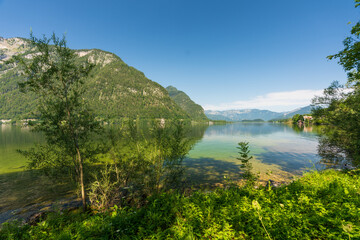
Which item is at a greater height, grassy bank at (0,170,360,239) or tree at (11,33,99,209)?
tree at (11,33,99,209)

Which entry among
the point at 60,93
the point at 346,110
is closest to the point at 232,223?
the point at 60,93

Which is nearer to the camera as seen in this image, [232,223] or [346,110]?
[232,223]

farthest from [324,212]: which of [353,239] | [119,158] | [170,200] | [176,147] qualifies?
[119,158]

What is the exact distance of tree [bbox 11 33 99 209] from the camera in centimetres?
773

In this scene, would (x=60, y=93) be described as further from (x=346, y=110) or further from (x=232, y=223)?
(x=346, y=110)

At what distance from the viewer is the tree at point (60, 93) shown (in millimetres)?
7727

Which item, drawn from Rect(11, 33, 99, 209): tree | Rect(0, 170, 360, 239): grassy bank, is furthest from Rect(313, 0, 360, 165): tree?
Rect(11, 33, 99, 209): tree

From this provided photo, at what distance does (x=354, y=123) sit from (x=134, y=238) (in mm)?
19656

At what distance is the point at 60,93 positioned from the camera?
843 centimetres

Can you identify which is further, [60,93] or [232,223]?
[60,93]

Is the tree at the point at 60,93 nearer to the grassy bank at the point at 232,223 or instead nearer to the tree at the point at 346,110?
the grassy bank at the point at 232,223

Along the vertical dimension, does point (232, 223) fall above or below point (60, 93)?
below

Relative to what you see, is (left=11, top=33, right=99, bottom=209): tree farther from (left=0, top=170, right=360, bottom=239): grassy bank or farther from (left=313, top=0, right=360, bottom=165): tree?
(left=313, top=0, right=360, bottom=165): tree

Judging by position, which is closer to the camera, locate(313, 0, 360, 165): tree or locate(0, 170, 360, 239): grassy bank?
locate(0, 170, 360, 239): grassy bank
